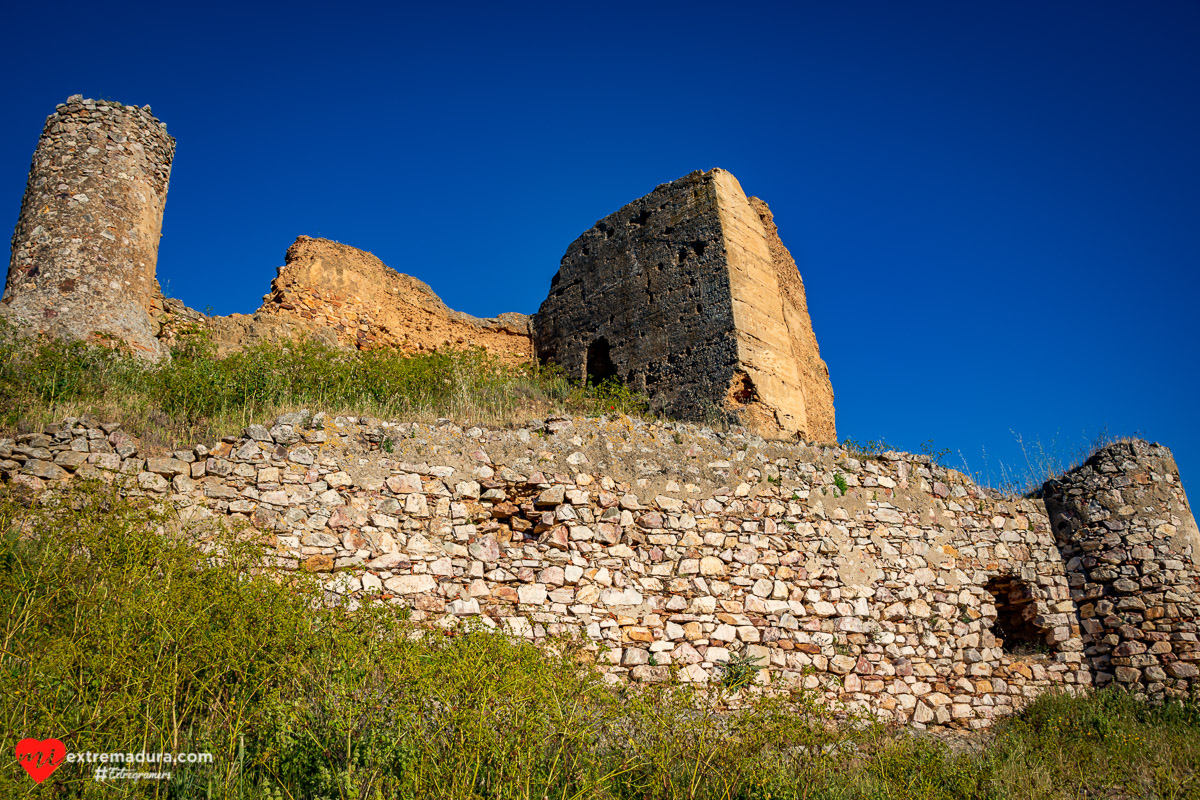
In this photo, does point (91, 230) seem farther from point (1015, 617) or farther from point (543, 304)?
point (1015, 617)

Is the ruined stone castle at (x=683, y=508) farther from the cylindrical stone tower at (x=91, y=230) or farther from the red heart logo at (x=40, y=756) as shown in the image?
the red heart logo at (x=40, y=756)

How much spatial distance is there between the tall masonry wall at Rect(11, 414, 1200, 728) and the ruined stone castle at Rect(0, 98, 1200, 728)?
0.08 ft

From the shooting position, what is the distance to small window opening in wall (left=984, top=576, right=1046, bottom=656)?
8.37 meters

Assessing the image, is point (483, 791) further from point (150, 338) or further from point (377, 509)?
point (150, 338)

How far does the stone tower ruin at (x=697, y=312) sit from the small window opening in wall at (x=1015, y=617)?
3171 millimetres

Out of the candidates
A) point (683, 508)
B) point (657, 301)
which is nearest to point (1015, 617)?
point (683, 508)

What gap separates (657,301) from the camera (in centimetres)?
1124

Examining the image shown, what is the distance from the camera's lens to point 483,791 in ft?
11.5

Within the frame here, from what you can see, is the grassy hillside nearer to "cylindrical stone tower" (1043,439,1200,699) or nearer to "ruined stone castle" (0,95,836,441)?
"ruined stone castle" (0,95,836,441)

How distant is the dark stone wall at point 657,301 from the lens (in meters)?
10.3

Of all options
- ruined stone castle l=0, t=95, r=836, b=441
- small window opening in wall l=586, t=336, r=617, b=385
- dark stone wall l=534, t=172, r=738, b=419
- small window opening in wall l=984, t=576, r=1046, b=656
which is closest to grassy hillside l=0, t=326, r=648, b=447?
ruined stone castle l=0, t=95, r=836, b=441

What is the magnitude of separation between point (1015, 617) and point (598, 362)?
279 inches

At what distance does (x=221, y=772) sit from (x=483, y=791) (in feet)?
3.99

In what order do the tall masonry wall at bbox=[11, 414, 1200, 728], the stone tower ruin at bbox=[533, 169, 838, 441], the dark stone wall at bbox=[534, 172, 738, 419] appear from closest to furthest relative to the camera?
the tall masonry wall at bbox=[11, 414, 1200, 728]
the stone tower ruin at bbox=[533, 169, 838, 441]
the dark stone wall at bbox=[534, 172, 738, 419]
